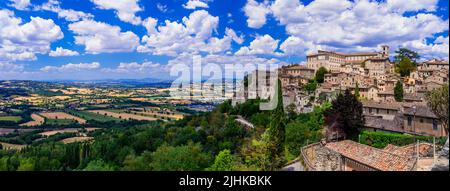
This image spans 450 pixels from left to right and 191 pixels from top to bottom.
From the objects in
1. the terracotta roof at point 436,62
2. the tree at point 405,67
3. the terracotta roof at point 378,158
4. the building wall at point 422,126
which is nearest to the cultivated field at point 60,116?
the tree at point 405,67

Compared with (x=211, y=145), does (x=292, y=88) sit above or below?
above

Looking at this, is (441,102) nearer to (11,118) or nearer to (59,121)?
(59,121)

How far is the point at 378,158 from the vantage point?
13148mm

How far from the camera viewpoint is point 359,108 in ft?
70.1

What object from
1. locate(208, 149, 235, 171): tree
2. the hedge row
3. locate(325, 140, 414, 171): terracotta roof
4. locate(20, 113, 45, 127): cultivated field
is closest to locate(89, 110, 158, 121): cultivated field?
locate(20, 113, 45, 127): cultivated field

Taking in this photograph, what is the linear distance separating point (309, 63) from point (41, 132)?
177 ft

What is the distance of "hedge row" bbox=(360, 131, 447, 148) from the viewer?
19.7m

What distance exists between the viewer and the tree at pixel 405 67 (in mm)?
46781

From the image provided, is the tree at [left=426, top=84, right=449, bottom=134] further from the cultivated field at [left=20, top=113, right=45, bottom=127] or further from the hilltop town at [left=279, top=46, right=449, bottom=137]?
the cultivated field at [left=20, top=113, right=45, bottom=127]

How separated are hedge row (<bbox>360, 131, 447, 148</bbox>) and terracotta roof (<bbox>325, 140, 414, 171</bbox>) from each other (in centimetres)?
649

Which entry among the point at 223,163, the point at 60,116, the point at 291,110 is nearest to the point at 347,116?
the point at 223,163

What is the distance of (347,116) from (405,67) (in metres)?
33.0
